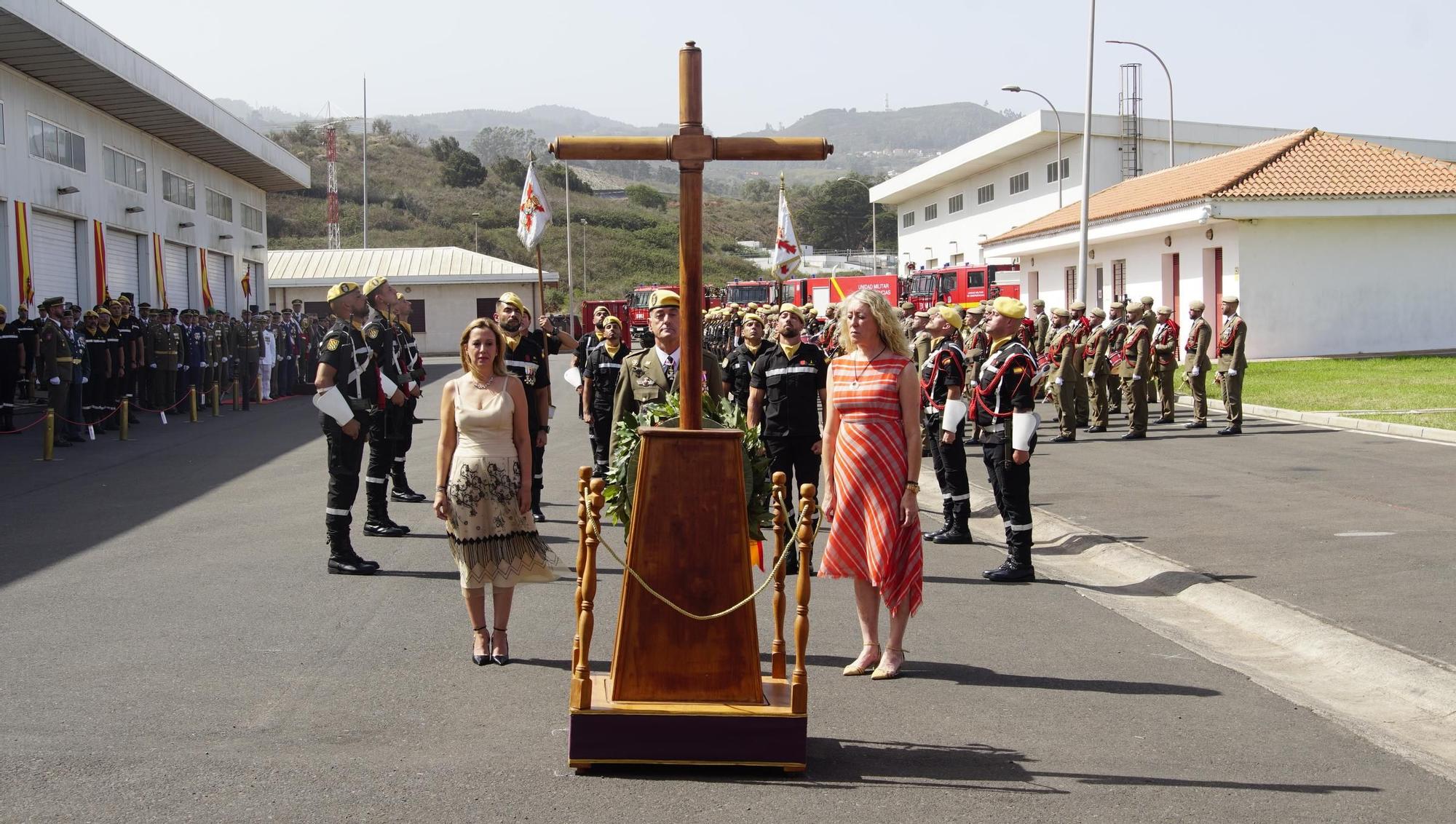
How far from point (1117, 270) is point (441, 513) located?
122 feet

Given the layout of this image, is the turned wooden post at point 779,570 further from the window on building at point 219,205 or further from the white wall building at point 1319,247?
the window on building at point 219,205

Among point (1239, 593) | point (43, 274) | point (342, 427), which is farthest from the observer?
point (43, 274)

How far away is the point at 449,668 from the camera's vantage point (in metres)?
6.88

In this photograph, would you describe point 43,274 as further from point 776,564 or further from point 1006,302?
point 776,564

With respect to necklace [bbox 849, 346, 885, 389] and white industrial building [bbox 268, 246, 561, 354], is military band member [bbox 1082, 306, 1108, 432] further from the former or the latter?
white industrial building [bbox 268, 246, 561, 354]

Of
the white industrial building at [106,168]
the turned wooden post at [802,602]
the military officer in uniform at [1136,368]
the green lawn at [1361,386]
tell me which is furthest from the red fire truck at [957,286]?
the turned wooden post at [802,602]

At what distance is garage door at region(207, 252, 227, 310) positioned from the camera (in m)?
40.2

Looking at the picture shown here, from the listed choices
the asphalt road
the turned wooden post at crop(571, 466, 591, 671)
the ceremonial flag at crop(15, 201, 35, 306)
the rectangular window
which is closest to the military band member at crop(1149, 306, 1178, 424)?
the asphalt road

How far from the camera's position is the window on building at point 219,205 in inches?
1590

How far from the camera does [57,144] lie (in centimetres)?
2714

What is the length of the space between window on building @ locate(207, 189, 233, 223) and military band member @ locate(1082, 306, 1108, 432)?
2883cm

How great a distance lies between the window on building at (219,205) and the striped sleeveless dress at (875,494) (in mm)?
37229

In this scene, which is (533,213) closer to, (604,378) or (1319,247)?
(604,378)

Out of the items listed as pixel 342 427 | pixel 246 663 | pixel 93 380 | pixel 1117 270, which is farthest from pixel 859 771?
pixel 1117 270
